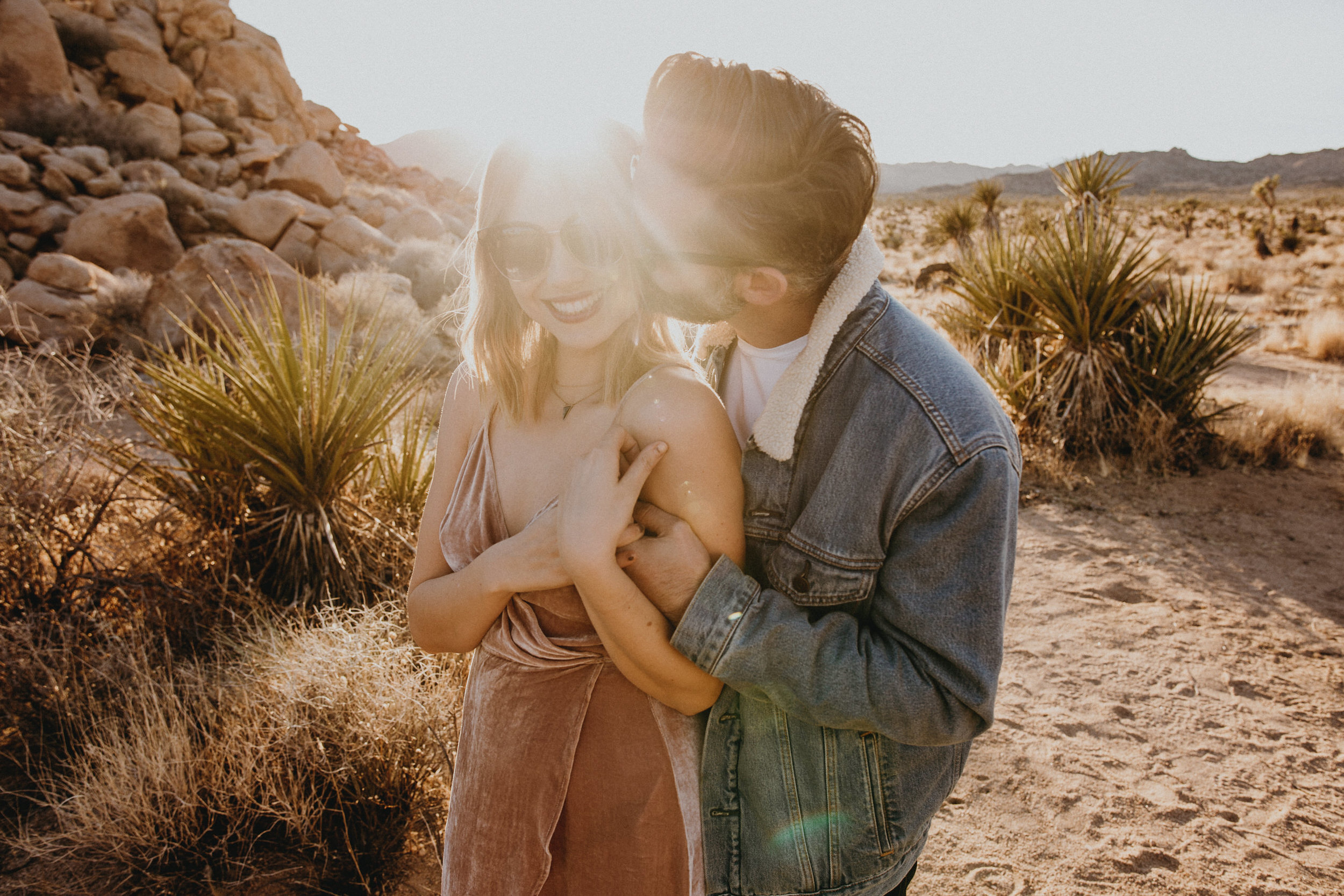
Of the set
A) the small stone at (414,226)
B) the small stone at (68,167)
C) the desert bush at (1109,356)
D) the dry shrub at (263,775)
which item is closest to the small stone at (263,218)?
the small stone at (414,226)

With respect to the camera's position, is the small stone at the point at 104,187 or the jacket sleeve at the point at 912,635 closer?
the jacket sleeve at the point at 912,635

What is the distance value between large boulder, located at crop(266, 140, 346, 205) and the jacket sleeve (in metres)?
21.9

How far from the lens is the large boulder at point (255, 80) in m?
24.7

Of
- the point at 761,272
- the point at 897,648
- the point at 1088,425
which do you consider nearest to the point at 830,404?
the point at 761,272

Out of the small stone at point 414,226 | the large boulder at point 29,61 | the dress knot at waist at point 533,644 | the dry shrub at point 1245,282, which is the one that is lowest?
the dress knot at waist at point 533,644

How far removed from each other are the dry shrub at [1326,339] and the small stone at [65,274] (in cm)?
1742

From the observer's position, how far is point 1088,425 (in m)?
5.88

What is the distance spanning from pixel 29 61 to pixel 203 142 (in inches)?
178

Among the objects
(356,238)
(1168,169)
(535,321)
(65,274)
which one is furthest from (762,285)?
(1168,169)

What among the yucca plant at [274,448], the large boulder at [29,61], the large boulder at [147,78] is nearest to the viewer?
the yucca plant at [274,448]

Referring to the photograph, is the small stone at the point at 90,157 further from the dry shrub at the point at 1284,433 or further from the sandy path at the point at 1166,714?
the dry shrub at the point at 1284,433

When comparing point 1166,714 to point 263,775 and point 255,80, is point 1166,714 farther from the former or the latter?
point 255,80

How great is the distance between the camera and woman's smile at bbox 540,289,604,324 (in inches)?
62.4

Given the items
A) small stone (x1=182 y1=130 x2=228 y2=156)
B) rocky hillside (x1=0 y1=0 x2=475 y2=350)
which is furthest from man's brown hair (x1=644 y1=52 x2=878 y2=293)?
small stone (x1=182 y1=130 x2=228 y2=156)
